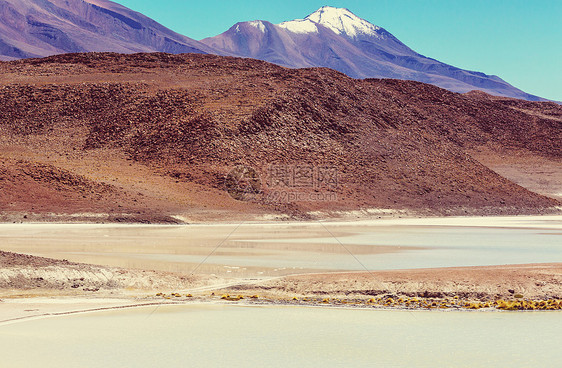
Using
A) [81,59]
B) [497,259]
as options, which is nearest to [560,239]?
[497,259]

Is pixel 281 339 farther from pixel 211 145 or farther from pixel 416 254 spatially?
pixel 211 145

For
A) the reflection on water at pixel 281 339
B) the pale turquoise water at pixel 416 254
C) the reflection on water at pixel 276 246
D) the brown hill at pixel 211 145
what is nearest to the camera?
the reflection on water at pixel 281 339

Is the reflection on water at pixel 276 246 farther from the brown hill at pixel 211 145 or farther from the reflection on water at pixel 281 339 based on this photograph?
the brown hill at pixel 211 145

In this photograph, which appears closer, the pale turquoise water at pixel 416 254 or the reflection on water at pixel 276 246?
the reflection on water at pixel 276 246

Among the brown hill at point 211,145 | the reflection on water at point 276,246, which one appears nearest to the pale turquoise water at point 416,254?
the reflection on water at point 276,246

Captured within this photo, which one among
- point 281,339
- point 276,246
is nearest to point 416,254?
point 276,246

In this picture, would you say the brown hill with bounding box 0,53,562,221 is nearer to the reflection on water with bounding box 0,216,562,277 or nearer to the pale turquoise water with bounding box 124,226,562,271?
the reflection on water with bounding box 0,216,562,277
